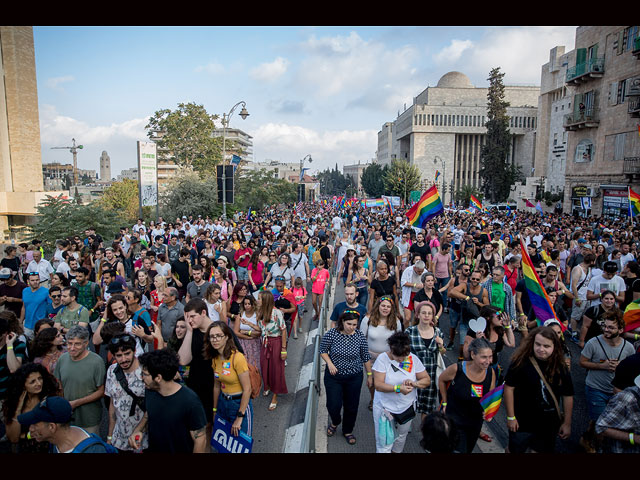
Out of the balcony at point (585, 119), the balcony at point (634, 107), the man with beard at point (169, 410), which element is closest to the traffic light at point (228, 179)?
the man with beard at point (169, 410)

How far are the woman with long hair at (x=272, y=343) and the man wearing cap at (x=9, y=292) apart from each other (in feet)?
13.2

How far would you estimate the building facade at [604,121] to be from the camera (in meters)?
26.6

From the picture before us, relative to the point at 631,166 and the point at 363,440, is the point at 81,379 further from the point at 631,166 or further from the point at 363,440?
the point at 631,166

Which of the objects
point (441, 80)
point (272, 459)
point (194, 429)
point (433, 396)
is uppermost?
point (441, 80)

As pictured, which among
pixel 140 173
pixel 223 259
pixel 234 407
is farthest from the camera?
pixel 140 173

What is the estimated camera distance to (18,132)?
30.2 m

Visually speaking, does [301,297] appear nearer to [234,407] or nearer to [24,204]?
[234,407]

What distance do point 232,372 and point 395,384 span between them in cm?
151

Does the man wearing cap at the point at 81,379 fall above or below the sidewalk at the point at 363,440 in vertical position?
above

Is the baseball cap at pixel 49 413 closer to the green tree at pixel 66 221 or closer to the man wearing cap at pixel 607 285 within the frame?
the man wearing cap at pixel 607 285
